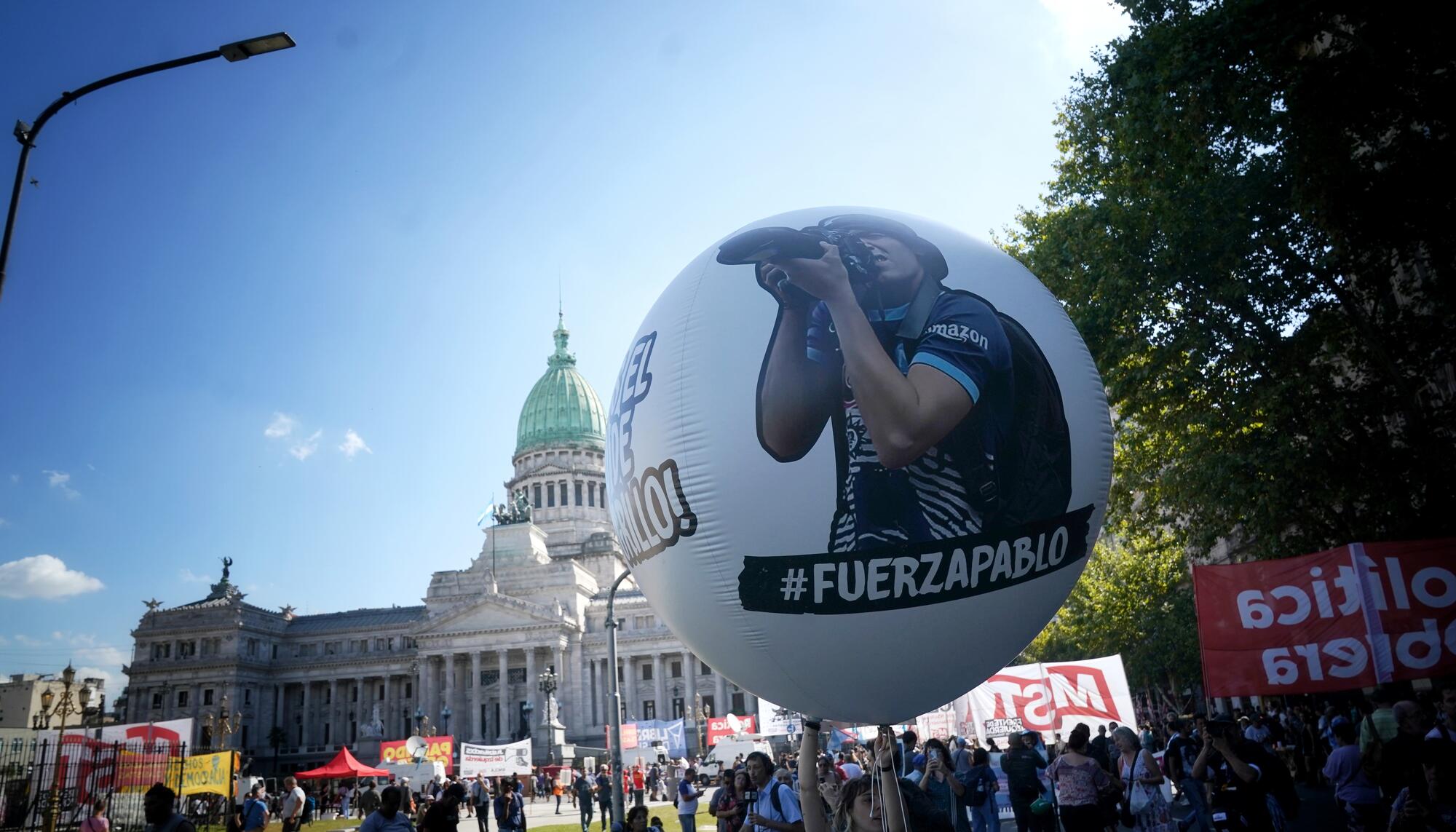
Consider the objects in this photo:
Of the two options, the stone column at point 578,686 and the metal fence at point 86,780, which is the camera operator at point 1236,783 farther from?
the stone column at point 578,686

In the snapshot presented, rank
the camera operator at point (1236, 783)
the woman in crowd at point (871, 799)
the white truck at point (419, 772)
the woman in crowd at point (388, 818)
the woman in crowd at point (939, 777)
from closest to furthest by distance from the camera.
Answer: the woman in crowd at point (871, 799) → the camera operator at point (1236, 783) → the woman in crowd at point (388, 818) → the woman in crowd at point (939, 777) → the white truck at point (419, 772)

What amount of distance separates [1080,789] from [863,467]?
5.74 metres

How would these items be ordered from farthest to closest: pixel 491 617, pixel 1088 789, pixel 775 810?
pixel 491 617 < pixel 1088 789 < pixel 775 810

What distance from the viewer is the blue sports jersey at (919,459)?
604cm

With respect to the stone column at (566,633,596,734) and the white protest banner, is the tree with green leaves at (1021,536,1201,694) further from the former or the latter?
the stone column at (566,633,596,734)

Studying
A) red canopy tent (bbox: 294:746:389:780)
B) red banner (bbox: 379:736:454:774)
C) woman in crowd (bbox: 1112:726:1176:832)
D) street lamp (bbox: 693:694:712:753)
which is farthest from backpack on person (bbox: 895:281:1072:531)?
street lamp (bbox: 693:694:712:753)

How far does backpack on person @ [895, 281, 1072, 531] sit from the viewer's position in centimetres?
625

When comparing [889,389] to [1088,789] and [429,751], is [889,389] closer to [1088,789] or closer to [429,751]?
[1088,789]

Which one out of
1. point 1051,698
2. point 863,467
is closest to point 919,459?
point 863,467

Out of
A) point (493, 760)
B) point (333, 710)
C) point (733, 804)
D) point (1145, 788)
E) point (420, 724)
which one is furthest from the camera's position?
point (333, 710)

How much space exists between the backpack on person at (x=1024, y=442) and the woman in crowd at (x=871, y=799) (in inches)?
64.9

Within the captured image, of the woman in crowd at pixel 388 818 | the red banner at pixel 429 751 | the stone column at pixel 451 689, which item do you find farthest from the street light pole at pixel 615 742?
the stone column at pixel 451 689

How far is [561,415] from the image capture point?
113 metres

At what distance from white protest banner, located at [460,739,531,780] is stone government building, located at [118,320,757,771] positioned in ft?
127
